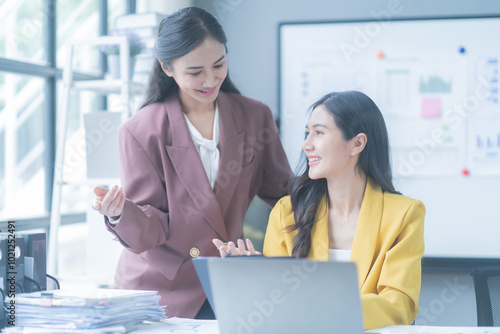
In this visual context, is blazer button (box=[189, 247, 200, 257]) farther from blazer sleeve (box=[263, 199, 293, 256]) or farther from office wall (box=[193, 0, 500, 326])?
office wall (box=[193, 0, 500, 326])

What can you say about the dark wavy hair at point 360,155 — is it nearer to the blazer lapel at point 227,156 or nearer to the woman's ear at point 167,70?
the blazer lapel at point 227,156

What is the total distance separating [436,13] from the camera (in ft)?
11.0

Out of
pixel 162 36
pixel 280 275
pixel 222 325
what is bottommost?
pixel 222 325

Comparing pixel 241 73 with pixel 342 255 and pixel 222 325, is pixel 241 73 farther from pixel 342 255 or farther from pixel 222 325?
pixel 222 325

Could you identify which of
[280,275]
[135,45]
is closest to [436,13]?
[135,45]

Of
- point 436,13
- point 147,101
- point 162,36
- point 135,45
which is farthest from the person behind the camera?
point 436,13

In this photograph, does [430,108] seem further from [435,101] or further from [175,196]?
[175,196]

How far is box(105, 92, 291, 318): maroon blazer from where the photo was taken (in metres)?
1.80

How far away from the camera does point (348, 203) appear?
190 cm

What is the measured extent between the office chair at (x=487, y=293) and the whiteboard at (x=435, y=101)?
4.45 feet

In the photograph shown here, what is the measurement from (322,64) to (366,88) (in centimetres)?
31

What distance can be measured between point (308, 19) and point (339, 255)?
6.77 feet

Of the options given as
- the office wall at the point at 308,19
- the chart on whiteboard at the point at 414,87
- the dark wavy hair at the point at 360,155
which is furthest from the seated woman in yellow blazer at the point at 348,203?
the office wall at the point at 308,19

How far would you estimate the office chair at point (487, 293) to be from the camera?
1.97m
